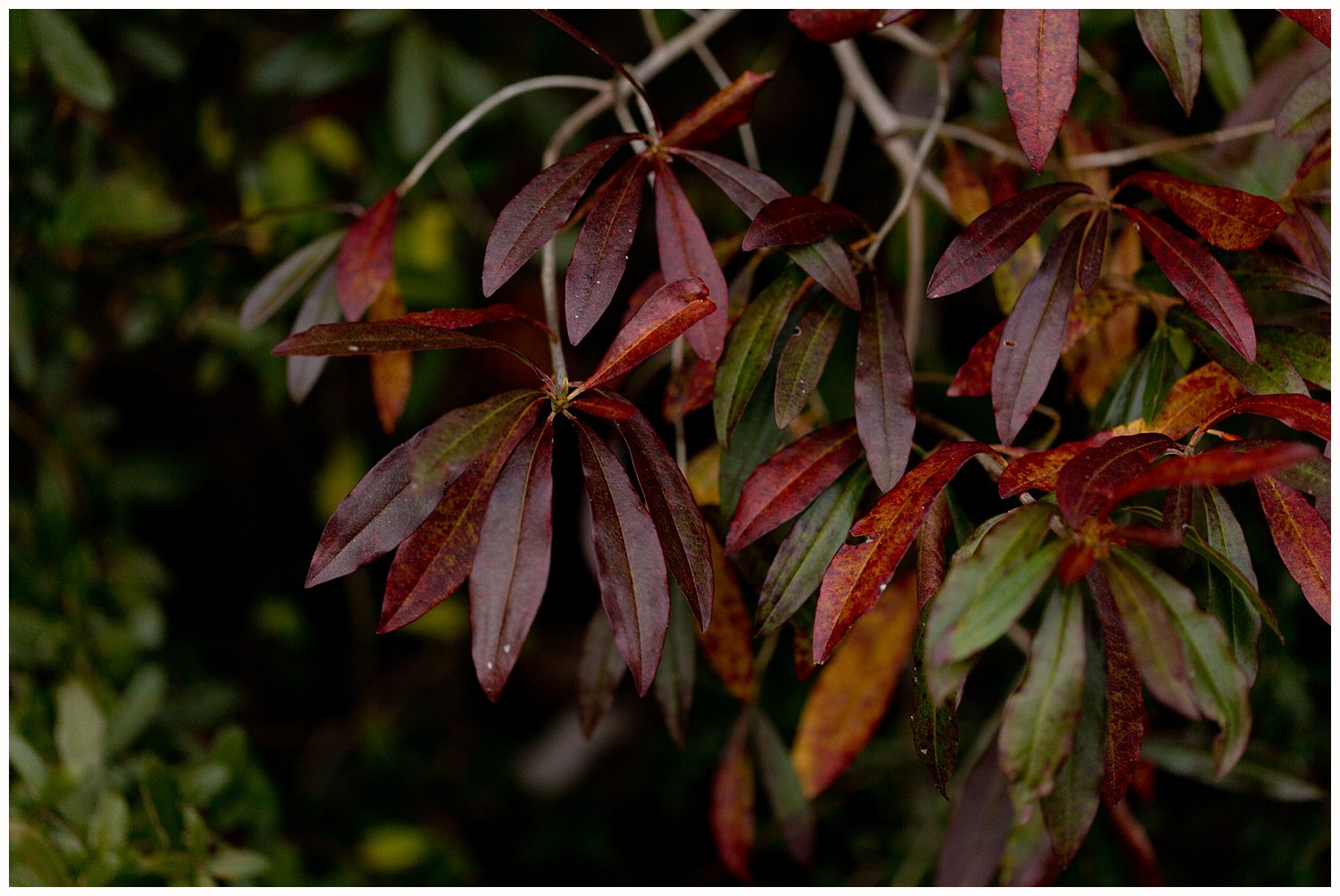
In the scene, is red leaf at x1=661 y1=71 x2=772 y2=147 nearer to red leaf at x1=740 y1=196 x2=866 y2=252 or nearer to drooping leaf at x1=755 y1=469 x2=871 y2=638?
red leaf at x1=740 y1=196 x2=866 y2=252

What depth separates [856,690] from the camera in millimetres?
927

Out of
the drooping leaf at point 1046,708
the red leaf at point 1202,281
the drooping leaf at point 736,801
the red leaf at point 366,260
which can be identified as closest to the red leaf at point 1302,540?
the red leaf at point 1202,281

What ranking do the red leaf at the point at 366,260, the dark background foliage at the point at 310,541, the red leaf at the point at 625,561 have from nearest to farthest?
1. the red leaf at the point at 625,561
2. the red leaf at the point at 366,260
3. the dark background foliage at the point at 310,541

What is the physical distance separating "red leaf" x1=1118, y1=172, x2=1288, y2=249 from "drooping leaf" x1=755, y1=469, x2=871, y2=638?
30 cm

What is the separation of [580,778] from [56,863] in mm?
986

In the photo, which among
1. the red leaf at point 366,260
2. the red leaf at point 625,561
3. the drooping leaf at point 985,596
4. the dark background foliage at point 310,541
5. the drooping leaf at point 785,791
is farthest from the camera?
the dark background foliage at point 310,541

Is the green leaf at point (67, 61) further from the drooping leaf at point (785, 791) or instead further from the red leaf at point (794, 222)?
the drooping leaf at point (785, 791)

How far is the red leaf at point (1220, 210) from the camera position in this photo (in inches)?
25.3

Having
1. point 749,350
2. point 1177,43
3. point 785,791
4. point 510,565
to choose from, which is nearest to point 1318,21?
point 1177,43

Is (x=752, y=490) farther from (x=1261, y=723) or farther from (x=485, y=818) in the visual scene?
(x=485, y=818)

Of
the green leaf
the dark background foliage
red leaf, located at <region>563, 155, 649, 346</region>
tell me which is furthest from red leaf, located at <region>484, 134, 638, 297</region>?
the green leaf

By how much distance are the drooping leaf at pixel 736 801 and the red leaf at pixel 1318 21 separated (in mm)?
765

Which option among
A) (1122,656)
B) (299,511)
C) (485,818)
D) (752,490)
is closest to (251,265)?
(299,511)

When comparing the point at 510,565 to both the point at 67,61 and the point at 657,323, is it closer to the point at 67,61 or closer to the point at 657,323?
the point at 657,323
